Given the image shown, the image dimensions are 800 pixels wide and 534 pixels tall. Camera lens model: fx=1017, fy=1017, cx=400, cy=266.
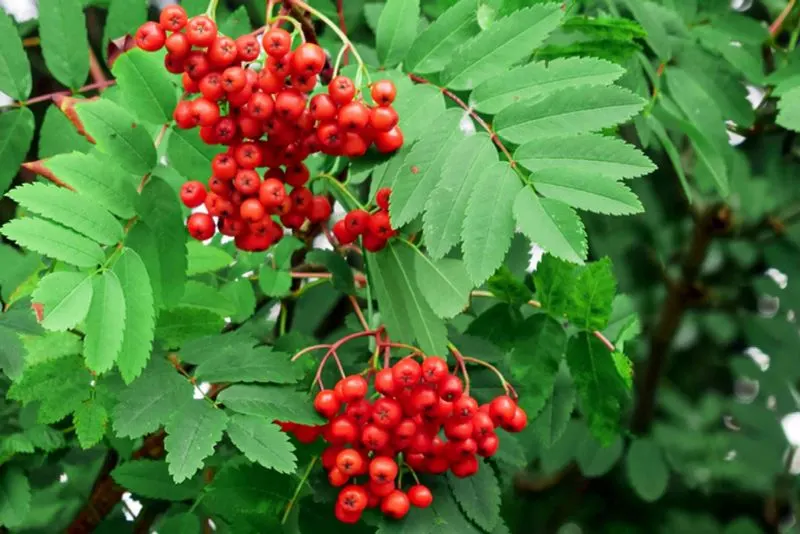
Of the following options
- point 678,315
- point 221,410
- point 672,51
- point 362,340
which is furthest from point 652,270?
point 221,410

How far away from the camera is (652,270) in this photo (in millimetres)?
2604

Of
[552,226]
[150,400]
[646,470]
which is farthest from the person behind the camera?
[646,470]

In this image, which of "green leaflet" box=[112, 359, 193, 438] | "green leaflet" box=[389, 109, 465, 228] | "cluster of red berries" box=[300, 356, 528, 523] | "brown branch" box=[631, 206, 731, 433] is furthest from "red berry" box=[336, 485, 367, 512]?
"brown branch" box=[631, 206, 731, 433]

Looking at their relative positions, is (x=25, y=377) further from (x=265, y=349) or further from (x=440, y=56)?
(x=440, y=56)

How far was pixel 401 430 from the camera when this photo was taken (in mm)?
1148

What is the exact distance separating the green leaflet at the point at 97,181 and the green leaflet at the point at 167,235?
0.02 m

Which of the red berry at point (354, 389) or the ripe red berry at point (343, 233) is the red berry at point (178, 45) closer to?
the ripe red berry at point (343, 233)

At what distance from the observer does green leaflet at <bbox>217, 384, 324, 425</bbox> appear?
1.18 meters

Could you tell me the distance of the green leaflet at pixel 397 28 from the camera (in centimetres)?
128

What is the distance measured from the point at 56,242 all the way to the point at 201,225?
0.17 metres

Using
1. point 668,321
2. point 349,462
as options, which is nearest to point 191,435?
point 349,462

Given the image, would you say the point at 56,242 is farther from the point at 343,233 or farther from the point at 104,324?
the point at 343,233

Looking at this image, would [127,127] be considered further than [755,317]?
No

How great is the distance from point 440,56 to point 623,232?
132 centimetres
